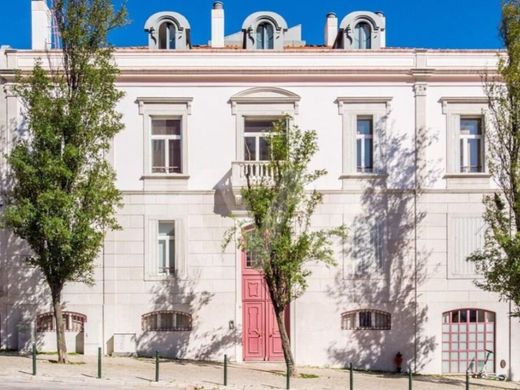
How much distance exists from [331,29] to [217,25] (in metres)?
4.88

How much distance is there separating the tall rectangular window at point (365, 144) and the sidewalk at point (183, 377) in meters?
6.72

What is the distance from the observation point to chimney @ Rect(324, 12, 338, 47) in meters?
24.2

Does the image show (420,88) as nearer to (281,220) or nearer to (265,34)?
(265,34)

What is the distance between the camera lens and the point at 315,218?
19.1 m

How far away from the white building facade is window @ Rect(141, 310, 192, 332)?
0.15 feet

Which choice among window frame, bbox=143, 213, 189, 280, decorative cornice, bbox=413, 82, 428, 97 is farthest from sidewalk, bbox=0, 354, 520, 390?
decorative cornice, bbox=413, 82, 428, 97

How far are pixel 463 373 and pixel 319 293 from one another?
17.8 feet

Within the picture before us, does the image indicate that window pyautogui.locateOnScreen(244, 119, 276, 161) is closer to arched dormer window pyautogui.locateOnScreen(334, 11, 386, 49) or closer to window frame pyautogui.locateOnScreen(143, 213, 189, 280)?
window frame pyautogui.locateOnScreen(143, 213, 189, 280)

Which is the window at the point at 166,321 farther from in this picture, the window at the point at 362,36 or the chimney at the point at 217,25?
→ the window at the point at 362,36

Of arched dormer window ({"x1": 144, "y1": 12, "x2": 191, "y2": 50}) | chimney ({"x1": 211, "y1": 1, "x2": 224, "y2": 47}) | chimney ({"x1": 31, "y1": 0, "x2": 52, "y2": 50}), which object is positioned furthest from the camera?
chimney ({"x1": 211, "y1": 1, "x2": 224, "y2": 47})

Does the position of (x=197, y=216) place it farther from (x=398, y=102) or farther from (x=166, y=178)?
(x=398, y=102)

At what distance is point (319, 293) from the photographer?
19.1 m

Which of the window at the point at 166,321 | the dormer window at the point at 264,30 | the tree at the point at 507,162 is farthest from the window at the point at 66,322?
the tree at the point at 507,162

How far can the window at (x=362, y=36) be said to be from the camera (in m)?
21.5
